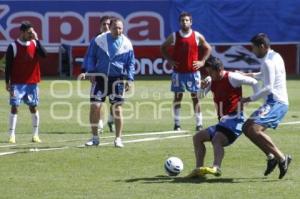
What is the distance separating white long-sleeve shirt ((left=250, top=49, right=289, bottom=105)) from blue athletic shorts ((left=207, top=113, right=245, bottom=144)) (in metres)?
0.47

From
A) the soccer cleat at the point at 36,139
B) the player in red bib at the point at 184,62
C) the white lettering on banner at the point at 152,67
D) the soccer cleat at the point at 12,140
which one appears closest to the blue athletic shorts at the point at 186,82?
the player in red bib at the point at 184,62

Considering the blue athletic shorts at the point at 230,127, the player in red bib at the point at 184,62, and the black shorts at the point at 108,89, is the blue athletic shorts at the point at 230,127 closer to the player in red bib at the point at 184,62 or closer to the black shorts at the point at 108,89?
the black shorts at the point at 108,89

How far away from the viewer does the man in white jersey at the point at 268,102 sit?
11289 millimetres

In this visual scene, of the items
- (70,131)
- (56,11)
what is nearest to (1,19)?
(56,11)

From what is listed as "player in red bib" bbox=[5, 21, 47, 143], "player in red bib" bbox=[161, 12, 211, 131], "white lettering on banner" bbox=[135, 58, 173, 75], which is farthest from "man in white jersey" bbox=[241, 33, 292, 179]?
"white lettering on banner" bbox=[135, 58, 173, 75]

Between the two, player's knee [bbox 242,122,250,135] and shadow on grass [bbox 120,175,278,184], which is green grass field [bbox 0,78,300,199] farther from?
player's knee [bbox 242,122,250,135]

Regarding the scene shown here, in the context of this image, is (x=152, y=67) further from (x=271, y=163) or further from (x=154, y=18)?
(x=271, y=163)

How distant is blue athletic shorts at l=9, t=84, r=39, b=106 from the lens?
1588cm

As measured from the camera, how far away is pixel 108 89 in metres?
14.8

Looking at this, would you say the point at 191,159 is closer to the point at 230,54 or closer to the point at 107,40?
the point at 107,40

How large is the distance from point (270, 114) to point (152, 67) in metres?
22.3

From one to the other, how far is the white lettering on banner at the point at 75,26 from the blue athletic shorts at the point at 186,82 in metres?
17.7

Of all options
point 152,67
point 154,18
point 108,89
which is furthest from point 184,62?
point 154,18

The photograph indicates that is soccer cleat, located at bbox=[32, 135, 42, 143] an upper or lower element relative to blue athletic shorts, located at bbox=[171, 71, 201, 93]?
lower
